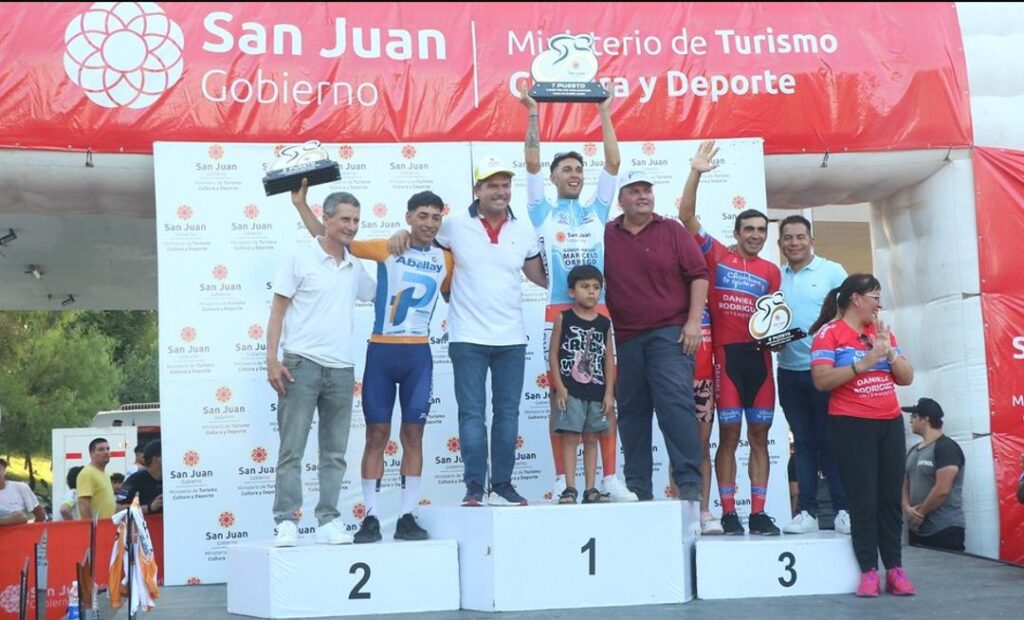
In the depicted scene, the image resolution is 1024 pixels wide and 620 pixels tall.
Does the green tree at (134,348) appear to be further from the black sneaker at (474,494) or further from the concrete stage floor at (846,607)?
the concrete stage floor at (846,607)

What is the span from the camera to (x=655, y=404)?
5.56 metres

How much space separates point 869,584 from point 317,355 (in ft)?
8.52

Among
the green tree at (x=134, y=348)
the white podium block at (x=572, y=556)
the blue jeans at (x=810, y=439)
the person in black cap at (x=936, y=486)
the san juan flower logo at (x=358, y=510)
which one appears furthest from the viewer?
the green tree at (x=134, y=348)

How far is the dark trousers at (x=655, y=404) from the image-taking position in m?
5.49

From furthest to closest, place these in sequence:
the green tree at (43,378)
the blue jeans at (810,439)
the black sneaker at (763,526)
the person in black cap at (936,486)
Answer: the green tree at (43,378) < the person in black cap at (936,486) < the blue jeans at (810,439) < the black sneaker at (763,526)

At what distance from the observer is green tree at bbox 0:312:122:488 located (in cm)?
2189

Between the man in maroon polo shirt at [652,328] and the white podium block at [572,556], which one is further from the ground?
the man in maroon polo shirt at [652,328]

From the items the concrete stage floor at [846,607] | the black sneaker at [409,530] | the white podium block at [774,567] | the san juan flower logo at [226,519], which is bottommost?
the concrete stage floor at [846,607]

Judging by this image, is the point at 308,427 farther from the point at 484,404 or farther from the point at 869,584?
the point at 869,584

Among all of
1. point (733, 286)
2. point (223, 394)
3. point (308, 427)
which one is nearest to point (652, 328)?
point (733, 286)

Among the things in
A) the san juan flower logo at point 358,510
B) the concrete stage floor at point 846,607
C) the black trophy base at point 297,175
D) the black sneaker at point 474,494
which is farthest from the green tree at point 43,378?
the black sneaker at point 474,494

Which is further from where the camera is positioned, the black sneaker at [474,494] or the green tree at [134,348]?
the green tree at [134,348]

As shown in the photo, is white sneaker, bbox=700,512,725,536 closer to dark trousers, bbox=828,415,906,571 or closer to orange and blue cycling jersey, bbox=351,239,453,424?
dark trousers, bbox=828,415,906,571

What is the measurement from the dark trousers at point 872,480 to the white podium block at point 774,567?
0.33 feet
